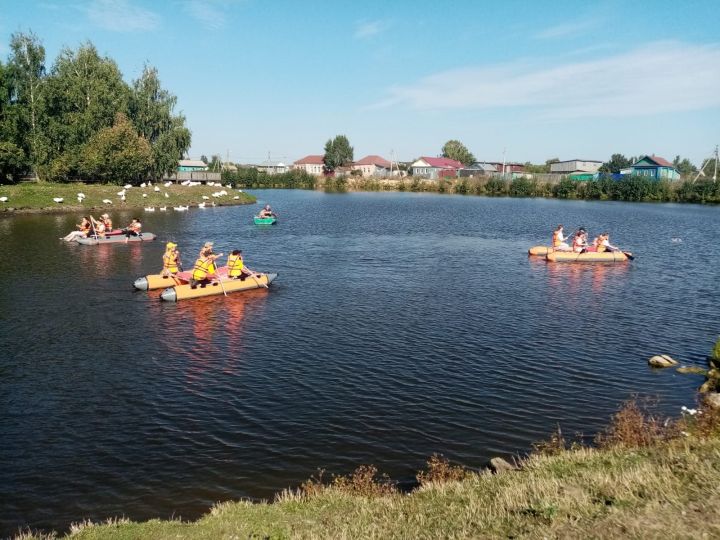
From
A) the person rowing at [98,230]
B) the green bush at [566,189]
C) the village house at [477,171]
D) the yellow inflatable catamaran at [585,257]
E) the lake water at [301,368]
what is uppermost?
the village house at [477,171]

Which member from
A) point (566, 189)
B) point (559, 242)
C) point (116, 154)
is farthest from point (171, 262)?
point (566, 189)

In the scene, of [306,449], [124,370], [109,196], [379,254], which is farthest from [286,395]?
[109,196]

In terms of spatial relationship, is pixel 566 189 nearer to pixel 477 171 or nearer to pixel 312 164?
pixel 477 171

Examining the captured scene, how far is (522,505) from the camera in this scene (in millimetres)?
7965

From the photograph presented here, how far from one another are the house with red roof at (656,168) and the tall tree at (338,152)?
82447 millimetres

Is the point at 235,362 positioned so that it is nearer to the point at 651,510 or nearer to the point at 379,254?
the point at 651,510

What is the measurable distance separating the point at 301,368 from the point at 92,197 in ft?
187

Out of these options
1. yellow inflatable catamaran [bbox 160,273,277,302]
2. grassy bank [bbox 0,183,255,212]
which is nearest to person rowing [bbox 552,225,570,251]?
yellow inflatable catamaran [bbox 160,273,277,302]

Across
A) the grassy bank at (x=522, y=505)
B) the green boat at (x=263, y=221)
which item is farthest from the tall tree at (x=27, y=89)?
the grassy bank at (x=522, y=505)

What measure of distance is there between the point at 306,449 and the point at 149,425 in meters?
3.87

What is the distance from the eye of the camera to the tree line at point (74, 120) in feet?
216

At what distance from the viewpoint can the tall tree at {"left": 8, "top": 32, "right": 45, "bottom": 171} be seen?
217 ft

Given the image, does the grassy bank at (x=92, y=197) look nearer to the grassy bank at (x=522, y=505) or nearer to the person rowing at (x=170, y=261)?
the person rowing at (x=170, y=261)

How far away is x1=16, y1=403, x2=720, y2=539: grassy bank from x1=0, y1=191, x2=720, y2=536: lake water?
1.62 m
